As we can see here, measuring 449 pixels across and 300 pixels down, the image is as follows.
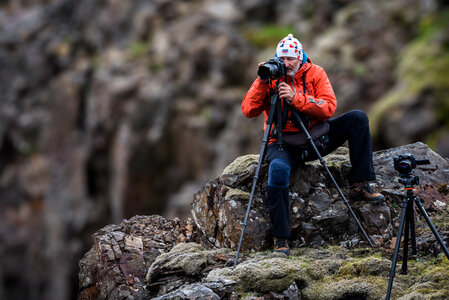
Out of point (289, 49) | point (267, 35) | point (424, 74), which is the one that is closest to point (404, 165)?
point (289, 49)

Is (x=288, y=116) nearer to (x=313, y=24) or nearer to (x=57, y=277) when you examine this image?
(x=313, y=24)

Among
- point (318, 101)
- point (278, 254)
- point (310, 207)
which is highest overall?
point (318, 101)

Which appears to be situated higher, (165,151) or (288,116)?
(165,151)

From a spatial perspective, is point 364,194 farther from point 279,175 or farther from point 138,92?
point 138,92

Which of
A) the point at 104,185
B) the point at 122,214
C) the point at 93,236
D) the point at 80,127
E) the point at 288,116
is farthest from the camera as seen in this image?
the point at 80,127

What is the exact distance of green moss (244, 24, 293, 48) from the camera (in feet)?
118

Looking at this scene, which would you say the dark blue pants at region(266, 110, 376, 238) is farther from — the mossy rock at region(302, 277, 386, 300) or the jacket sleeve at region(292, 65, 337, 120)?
the mossy rock at region(302, 277, 386, 300)

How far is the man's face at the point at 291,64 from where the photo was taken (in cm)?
729

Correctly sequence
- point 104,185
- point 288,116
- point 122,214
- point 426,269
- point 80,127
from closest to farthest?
1. point 426,269
2. point 288,116
3. point 122,214
4. point 104,185
5. point 80,127

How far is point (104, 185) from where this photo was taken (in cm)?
3706

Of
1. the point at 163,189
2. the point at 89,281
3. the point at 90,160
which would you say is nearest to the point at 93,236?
the point at 89,281

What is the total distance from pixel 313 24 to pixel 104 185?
18154mm

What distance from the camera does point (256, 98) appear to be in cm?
733

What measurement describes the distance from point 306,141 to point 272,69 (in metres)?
Result: 1.13
